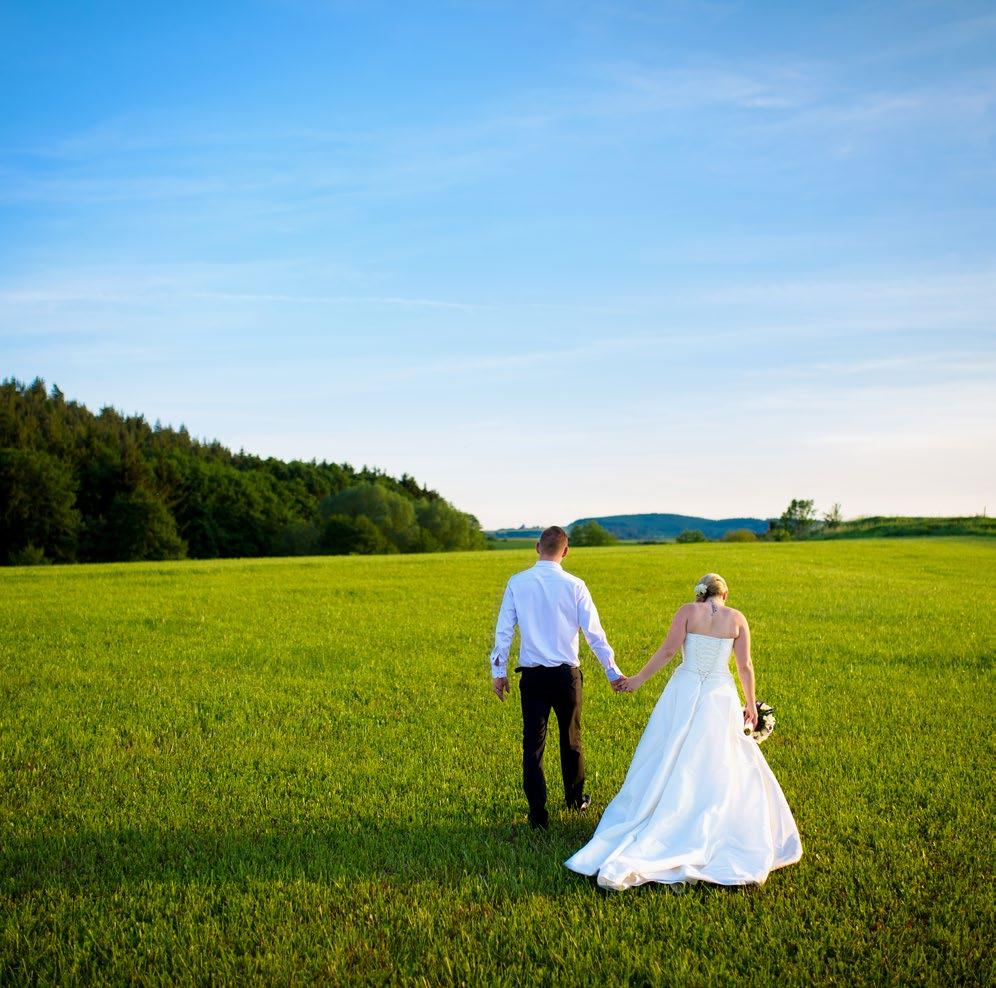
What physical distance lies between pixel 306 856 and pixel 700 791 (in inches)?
150

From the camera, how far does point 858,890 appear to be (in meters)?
7.45

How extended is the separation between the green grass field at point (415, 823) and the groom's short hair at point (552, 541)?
2.87 meters

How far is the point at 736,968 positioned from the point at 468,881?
2.42 m

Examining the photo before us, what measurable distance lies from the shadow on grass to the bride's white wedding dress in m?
0.53

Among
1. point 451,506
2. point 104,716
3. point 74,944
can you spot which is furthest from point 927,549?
Answer: point 451,506

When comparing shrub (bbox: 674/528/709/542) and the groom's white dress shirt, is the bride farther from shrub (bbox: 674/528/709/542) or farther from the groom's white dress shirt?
shrub (bbox: 674/528/709/542)

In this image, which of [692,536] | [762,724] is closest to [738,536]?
[692,536]

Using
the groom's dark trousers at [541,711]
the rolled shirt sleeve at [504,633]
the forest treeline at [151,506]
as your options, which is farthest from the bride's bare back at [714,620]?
the forest treeline at [151,506]

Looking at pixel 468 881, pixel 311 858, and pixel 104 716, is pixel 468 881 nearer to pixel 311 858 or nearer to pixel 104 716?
pixel 311 858

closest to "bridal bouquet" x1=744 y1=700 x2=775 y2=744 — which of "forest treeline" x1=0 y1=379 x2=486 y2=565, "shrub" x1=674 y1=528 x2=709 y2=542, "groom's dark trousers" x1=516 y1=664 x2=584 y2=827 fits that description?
"groom's dark trousers" x1=516 y1=664 x2=584 y2=827

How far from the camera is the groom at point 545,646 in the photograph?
28.7 ft

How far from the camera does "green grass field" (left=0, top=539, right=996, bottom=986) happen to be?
21.1 feet

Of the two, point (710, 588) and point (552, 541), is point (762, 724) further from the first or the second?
point (552, 541)

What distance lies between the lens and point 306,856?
329 inches
